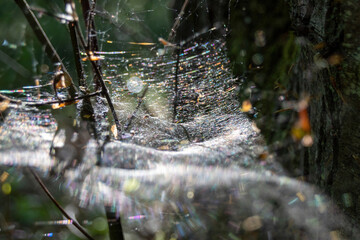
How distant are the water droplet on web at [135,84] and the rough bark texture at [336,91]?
1123mm

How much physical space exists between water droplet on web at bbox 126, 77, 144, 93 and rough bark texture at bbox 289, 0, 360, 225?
112 centimetres

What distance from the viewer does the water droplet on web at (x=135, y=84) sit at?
75.4 inches

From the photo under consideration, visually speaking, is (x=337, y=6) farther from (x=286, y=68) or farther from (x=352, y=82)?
(x=286, y=68)

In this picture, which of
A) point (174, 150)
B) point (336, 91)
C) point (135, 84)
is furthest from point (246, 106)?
point (336, 91)

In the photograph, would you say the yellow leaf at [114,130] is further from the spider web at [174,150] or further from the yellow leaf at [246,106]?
the yellow leaf at [246,106]

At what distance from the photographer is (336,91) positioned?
108 centimetres

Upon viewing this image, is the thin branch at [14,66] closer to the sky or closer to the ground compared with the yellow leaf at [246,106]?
closer to the sky

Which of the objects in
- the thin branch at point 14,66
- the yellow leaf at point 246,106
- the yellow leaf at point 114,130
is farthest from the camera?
the yellow leaf at point 246,106

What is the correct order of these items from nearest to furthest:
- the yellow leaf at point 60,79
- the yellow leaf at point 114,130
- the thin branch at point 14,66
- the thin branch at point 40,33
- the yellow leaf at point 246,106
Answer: the yellow leaf at point 60,79 → the thin branch at point 40,33 → the yellow leaf at point 114,130 → the thin branch at point 14,66 → the yellow leaf at point 246,106

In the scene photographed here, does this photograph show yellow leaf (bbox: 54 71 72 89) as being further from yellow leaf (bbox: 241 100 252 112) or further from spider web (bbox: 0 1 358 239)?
yellow leaf (bbox: 241 100 252 112)

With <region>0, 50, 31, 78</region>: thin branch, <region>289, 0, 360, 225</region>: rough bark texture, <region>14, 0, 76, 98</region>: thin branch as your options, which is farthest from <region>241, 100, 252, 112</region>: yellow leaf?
<region>0, 50, 31, 78</region>: thin branch

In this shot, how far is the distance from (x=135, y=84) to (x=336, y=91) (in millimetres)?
1307

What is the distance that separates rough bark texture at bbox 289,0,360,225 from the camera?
990 millimetres

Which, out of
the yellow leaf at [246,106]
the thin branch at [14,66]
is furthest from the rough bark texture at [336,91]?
the thin branch at [14,66]
